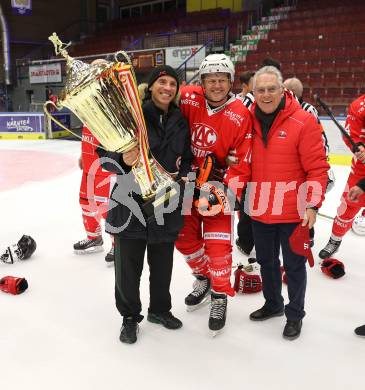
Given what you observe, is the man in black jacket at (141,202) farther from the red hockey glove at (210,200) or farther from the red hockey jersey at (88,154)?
the red hockey jersey at (88,154)

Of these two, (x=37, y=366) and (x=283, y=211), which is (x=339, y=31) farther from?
(x=37, y=366)

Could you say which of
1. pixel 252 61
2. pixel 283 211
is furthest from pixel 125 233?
pixel 252 61

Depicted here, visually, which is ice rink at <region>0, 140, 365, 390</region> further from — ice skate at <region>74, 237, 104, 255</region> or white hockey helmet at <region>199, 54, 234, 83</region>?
white hockey helmet at <region>199, 54, 234, 83</region>

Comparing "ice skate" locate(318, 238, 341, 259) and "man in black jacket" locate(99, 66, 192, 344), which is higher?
"man in black jacket" locate(99, 66, 192, 344)

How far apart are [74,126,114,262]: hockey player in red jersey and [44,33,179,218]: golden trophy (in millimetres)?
952

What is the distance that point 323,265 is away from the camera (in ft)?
8.76

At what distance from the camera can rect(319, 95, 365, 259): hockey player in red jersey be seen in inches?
96.0

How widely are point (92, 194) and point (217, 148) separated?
1.26m

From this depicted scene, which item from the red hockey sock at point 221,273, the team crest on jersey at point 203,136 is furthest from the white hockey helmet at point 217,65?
the red hockey sock at point 221,273

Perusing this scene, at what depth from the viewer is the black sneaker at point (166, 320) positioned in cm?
205

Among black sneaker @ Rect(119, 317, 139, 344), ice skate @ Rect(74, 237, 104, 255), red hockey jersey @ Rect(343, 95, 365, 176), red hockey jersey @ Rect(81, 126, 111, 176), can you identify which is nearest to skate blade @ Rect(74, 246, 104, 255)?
ice skate @ Rect(74, 237, 104, 255)

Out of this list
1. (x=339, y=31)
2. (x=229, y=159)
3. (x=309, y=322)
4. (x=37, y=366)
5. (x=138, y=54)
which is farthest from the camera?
(x=138, y=54)

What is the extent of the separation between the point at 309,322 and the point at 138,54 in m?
10.1

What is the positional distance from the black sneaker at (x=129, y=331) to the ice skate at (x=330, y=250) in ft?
4.96
